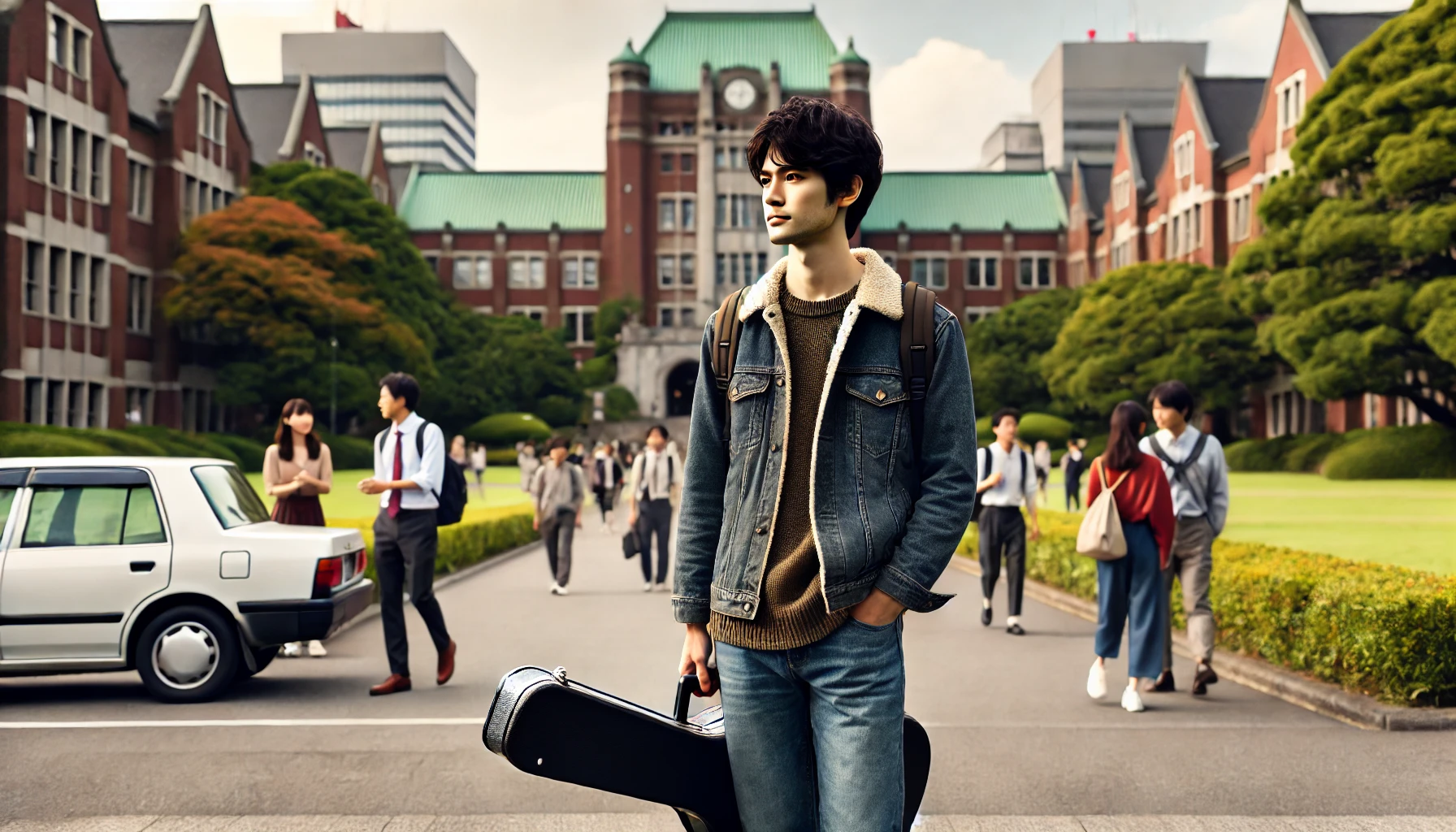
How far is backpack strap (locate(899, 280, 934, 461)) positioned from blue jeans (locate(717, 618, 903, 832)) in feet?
1.39

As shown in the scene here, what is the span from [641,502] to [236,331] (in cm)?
3690

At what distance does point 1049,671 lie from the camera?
949 centimetres

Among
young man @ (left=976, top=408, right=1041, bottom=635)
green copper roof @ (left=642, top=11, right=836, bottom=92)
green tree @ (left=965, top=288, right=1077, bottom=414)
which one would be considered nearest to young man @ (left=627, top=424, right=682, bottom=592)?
young man @ (left=976, top=408, right=1041, bottom=635)

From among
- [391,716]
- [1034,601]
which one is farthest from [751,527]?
[1034,601]

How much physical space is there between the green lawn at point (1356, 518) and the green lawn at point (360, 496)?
13270 mm

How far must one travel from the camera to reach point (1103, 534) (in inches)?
307

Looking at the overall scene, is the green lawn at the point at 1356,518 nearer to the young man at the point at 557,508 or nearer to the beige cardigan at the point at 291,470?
the young man at the point at 557,508

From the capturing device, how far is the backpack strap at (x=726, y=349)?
9.80 ft

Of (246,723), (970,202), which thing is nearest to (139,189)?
(246,723)

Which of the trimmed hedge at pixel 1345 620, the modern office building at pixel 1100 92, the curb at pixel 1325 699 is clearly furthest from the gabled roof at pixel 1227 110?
the modern office building at pixel 1100 92

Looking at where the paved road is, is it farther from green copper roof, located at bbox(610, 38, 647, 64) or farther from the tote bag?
green copper roof, located at bbox(610, 38, 647, 64)

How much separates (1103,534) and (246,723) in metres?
4.68

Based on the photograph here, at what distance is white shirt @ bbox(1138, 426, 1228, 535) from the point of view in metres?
8.41

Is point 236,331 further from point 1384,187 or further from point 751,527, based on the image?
point 751,527
